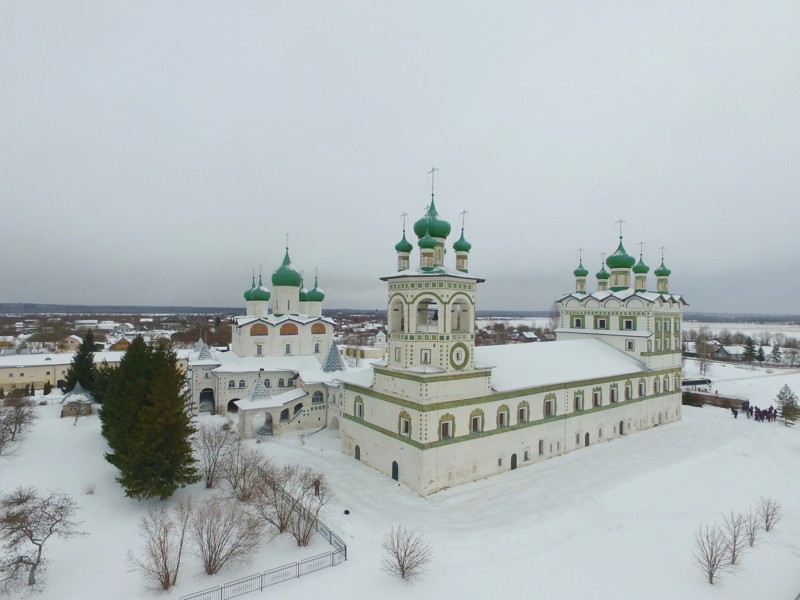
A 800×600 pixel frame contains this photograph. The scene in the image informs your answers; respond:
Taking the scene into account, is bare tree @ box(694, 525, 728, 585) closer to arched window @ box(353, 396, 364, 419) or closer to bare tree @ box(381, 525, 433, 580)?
bare tree @ box(381, 525, 433, 580)

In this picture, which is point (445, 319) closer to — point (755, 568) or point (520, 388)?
point (520, 388)

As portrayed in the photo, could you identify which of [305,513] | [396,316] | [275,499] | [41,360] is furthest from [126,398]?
[41,360]

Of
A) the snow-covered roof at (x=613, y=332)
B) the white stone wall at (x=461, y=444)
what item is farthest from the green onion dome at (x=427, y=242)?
the snow-covered roof at (x=613, y=332)

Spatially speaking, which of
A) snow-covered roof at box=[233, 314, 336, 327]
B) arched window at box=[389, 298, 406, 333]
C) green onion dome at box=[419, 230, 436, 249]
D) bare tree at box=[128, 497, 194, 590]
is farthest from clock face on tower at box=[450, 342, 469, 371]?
snow-covered roof at box=[233, 314, 336, 327]

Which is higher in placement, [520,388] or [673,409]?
[520,388]

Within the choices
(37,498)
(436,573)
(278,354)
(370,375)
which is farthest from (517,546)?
(278,354)

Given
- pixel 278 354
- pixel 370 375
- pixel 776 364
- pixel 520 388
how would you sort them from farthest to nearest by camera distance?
pixel 776 364 < pixel 278 354 < pixel 370 375 < pixel 520 388
